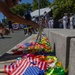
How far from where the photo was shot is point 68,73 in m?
4.52

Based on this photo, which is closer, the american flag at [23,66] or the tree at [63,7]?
the american flag at [23,66]

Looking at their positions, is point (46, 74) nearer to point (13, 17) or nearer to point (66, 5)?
point (13, 17)

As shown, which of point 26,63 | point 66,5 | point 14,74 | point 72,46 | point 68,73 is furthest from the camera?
point 66,5

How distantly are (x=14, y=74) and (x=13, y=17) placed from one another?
1141 mm

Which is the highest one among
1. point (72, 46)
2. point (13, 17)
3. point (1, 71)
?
point (13, 17)

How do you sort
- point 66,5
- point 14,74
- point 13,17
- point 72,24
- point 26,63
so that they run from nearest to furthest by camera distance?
point 13,17, point 14,74, point 26,63, point 72,24, point 66,5

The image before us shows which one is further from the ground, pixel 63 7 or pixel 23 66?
pixel 63 7

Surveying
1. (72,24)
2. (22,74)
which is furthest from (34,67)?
(72,24)

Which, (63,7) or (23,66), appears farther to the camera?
(63,7)

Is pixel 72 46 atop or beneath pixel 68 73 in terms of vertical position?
atop

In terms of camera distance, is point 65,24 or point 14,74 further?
point 65,24

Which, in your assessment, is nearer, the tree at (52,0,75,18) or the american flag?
the american flag

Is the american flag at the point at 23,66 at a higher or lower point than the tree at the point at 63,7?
lower

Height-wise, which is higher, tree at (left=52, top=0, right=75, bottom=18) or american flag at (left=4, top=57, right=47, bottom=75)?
tree at (left=52, top=0, right=75, bottom=18)
